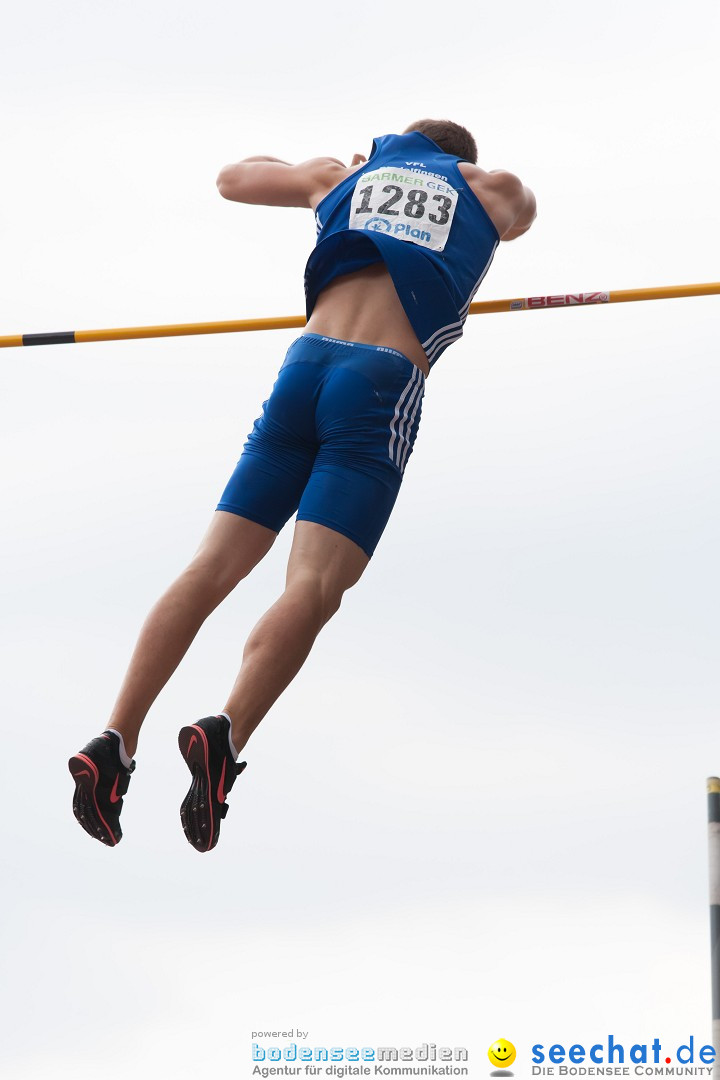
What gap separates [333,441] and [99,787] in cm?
156

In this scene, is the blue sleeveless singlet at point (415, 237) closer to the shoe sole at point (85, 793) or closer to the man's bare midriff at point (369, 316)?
the man's bare midriff at point (369, 316)

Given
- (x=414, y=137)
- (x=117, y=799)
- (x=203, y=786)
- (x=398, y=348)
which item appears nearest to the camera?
(x=203, y=786)

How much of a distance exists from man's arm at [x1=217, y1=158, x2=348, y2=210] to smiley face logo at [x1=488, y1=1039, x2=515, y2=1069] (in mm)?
8963

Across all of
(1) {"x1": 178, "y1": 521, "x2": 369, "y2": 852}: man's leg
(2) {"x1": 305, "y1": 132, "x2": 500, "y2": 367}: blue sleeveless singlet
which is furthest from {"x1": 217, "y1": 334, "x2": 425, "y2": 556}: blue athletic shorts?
(2) {"x1": 305, "y1": 132, "x2": 500, "y2": 367}: blue sleeveless singlet

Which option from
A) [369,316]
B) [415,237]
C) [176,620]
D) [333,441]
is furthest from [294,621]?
[415,237]

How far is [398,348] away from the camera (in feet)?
21.5

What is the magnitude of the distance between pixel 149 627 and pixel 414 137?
2478 mm

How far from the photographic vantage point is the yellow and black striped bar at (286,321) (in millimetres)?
8227

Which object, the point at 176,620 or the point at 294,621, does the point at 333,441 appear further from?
the point at 176,620

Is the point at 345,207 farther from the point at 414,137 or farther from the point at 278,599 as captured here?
the point at 278,599

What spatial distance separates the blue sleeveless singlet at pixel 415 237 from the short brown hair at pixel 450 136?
0.21 meters

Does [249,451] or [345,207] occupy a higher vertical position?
[345,207]

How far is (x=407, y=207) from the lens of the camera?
6.74 meters

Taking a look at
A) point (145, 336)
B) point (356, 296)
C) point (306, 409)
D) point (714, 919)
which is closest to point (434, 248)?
point (356, 296)
